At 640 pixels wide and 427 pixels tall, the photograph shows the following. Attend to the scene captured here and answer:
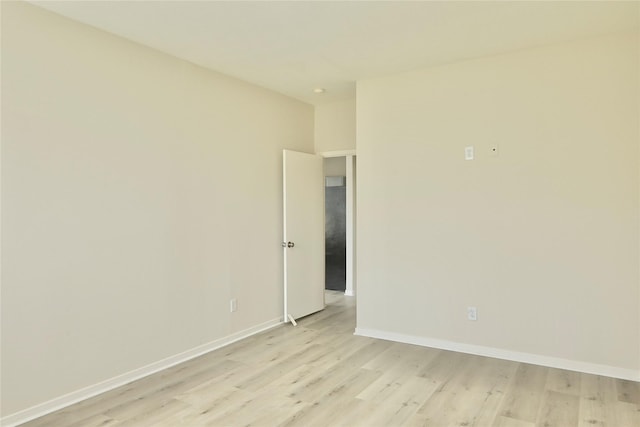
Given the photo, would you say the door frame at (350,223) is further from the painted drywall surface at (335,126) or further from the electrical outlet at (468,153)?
the electrical outlet at (468,153)

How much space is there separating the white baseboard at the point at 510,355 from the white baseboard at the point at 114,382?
4.53 ft

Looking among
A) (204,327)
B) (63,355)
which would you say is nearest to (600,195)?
(204,327)

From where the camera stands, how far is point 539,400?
2.82 m

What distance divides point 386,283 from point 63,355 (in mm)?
2776

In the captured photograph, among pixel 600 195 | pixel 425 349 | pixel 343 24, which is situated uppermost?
pixel 343 24

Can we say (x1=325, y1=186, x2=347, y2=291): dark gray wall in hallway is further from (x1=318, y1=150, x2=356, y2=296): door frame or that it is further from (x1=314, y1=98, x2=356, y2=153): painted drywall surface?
(x1=314, y1=98, x2=356, y2=153): painted drywall surface

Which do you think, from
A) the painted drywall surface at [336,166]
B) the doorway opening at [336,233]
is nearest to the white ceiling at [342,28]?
the painted drywall surface at [336,166]

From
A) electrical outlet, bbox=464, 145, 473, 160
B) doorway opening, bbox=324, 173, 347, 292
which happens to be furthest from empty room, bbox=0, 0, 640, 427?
doorway opening, bbox=324, 173, 347, 292

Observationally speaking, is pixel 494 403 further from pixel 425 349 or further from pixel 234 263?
pixel 234 263

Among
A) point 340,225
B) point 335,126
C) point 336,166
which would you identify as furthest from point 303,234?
point 336,166

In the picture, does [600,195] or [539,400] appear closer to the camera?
[539,400]

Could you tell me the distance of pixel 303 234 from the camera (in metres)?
5.00

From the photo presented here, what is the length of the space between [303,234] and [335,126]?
1.41 m

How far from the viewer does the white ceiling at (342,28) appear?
2676 mm
